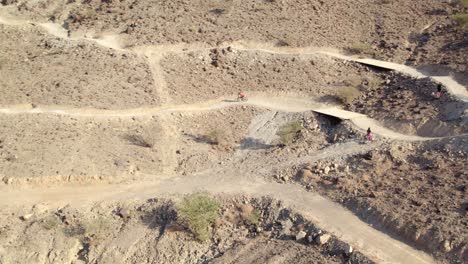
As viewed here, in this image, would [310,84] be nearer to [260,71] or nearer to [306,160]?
[260,71]

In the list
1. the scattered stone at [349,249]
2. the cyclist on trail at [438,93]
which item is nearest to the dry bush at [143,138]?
the scattered stone at [349,249]

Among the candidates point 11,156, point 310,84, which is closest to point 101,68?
point 11,156

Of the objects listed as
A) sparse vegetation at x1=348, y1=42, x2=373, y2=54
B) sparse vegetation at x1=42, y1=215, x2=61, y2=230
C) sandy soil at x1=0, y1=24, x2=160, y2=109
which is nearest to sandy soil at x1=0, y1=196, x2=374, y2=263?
sparse vegetation at x1=42, y1=215, x2=61, y2=230

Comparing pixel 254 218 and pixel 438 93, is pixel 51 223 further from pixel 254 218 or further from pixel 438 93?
pixel 438 93

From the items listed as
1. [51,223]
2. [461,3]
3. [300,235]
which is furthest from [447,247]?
[461,3]

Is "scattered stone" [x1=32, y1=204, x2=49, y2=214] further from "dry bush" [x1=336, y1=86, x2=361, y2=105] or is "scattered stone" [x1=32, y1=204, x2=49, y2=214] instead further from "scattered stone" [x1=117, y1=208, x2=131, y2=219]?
"dry bush" [x1=336, y1=86, x2=361, y2=105]

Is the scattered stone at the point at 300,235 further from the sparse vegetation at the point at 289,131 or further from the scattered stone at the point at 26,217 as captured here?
the scattered stone at the point at 26,217
